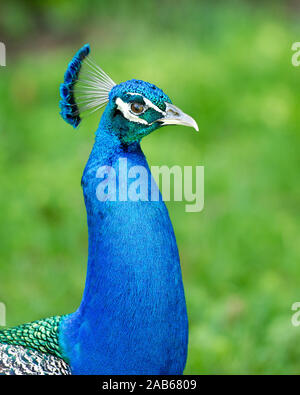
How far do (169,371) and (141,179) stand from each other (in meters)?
0.54

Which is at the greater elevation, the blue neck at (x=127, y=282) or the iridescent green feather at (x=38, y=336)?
the blue neck at (x=127, y=282)

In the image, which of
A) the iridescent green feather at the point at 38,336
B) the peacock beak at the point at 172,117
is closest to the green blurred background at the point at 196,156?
the iridescent green feather at the point at 38,336

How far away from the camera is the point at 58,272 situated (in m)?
3.57

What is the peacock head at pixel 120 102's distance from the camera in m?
1.79

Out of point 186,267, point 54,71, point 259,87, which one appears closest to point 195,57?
point 259,87

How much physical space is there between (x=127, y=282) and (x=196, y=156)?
2.87m

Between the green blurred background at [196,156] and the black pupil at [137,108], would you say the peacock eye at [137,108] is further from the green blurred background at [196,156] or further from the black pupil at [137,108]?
the green blurred background at [196,156]

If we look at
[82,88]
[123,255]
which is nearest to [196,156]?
[82,88]

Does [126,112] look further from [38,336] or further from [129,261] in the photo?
[38,336]

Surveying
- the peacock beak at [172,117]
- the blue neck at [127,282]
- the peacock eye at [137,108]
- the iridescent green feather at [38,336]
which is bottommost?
the iridescent green feather at [38,336]

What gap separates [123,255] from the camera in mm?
1792

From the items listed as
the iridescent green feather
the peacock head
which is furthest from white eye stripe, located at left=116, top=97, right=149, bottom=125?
the iridescent green feather

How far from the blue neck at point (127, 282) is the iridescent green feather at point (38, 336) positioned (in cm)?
11

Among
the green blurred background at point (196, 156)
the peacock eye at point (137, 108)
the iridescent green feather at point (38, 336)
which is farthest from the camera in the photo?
the green blurred background at point (196, 156)
